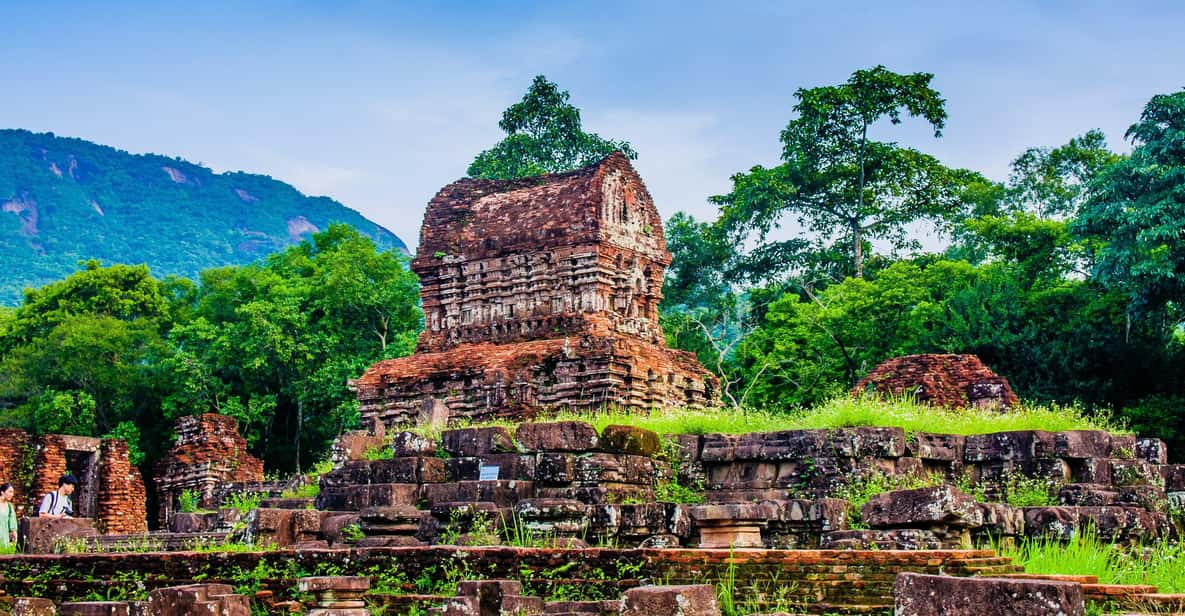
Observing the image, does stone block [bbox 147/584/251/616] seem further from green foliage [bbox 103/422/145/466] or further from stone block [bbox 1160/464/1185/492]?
green foliage [bbox 103/422/145/466]

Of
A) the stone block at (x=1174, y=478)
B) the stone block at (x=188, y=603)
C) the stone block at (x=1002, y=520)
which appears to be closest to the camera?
the stone block at (x=188, y=603)

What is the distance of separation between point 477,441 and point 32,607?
5.27 metres

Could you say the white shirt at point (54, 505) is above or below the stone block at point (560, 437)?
below

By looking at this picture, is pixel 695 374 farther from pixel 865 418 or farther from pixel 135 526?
pixel 135 526

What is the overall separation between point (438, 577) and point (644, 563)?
80.3 inches

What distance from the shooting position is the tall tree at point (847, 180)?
3472 centimetres

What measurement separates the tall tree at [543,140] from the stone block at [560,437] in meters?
21.7

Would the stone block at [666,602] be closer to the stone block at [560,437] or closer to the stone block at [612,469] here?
the stone block at [612,469]

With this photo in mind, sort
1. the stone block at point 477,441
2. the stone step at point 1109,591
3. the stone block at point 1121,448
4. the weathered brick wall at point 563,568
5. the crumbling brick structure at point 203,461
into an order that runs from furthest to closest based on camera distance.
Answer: the crumbling brick structure at point 203,461, the stone block at point 1121,448, the stone block at point 477,441, the weathered brick wall at point 563,568, the stone step at point 1109,591

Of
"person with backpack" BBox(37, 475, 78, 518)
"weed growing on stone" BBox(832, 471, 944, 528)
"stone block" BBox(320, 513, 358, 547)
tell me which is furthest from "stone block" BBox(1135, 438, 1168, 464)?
"person with backpack" BBox(37, 475, 78, 518)

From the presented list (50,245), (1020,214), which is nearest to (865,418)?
(1020,214)

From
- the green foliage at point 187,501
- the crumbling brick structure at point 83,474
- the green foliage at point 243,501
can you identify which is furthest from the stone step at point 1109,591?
the crumbling brick structure at point 83,474

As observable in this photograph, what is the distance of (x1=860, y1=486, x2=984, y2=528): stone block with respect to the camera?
10789 millimetres

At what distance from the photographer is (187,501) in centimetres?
2383
